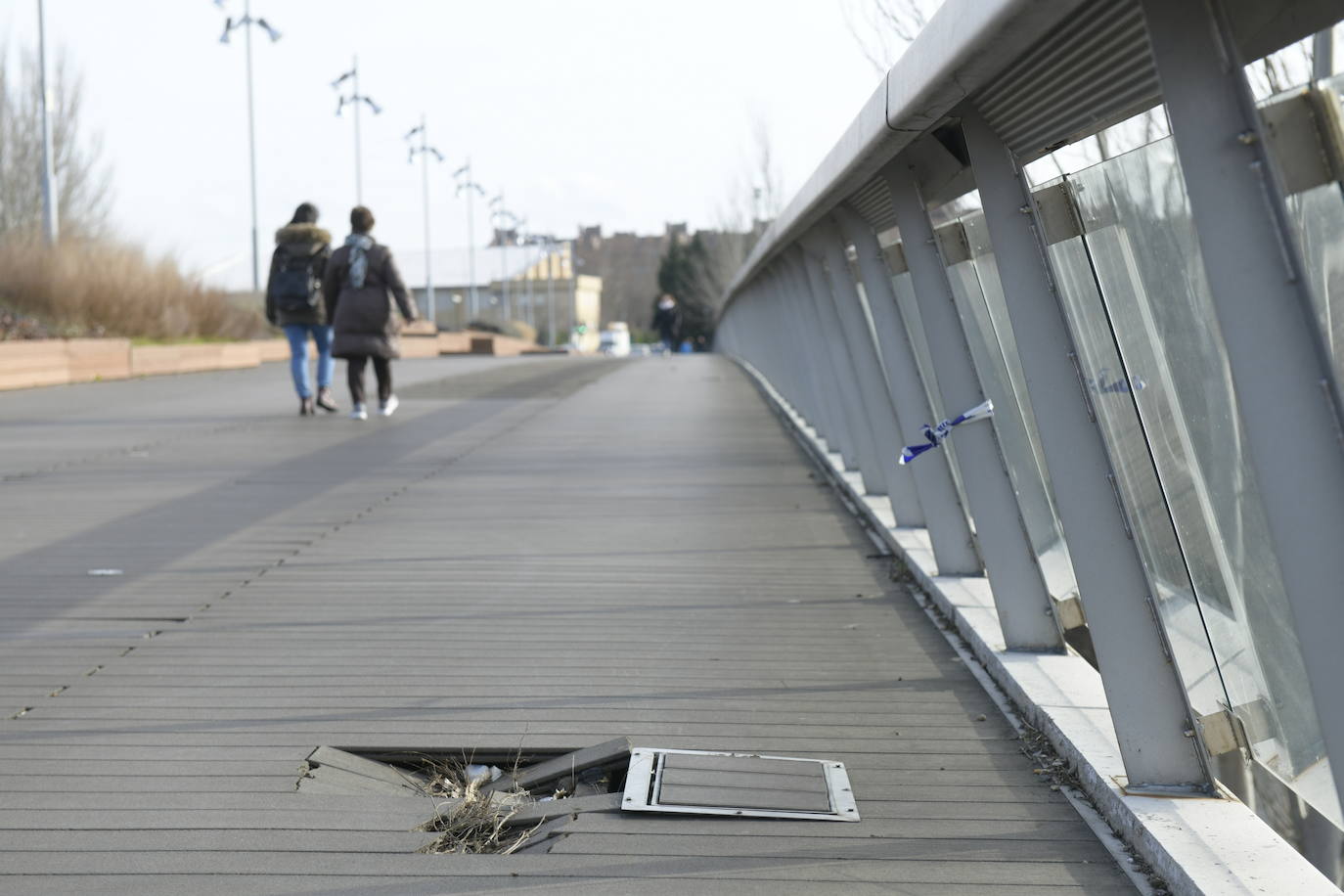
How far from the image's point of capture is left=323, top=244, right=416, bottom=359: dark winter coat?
1467cm

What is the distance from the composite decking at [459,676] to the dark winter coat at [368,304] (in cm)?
368

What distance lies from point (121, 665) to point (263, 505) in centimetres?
396

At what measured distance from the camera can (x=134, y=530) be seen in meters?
8.20

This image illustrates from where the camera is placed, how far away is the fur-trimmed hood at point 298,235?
608 inches

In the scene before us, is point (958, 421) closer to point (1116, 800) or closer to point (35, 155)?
point (1116, 800)

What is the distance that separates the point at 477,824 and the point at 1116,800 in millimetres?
1388

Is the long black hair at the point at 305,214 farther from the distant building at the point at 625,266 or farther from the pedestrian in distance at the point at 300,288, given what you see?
the distant building at the point at 625,266

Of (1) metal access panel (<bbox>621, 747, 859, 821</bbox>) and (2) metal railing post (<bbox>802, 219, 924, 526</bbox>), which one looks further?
(2) metal railing post (<bbox>802, 219, 924, 526</bbox>)

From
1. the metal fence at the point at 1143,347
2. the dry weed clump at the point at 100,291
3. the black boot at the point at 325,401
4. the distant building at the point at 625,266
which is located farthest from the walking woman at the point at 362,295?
the distant building at the point at 625,266

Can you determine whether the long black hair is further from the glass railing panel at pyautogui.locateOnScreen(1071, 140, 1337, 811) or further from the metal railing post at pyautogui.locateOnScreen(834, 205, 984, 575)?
the glass railing panel at pyautogui.locateOnScreen(1071, 140, 1337, 811)

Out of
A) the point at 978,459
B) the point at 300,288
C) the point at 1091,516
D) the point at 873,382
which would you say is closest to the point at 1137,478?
the point at 1091,516

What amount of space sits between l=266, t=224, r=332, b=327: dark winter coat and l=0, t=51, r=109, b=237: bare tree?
124ft

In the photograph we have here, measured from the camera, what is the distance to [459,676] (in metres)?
5.08

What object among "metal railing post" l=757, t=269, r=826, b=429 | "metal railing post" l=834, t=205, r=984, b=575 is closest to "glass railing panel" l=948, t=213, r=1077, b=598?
"metal railing post" l=834, t=205, r=984, b=575
